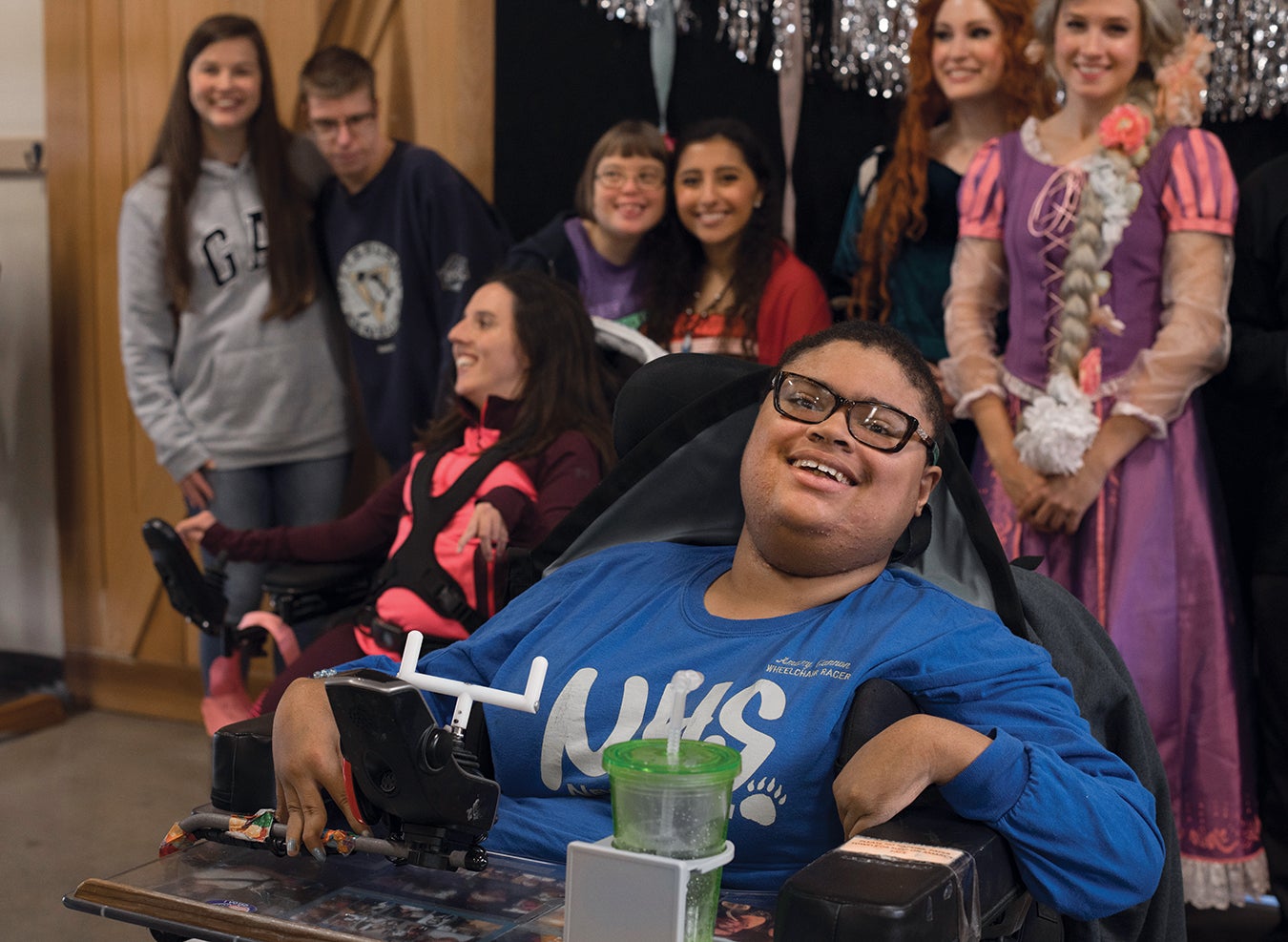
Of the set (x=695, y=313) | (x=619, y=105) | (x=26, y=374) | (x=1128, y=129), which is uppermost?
(x=619, y=105)

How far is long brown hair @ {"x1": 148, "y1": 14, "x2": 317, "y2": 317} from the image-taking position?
3574mm

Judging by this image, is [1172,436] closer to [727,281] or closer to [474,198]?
[727,281]

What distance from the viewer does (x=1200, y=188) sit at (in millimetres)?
2539

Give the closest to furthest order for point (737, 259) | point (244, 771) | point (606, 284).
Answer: point (244, 771) → point (737, 259) → point (606, 284)

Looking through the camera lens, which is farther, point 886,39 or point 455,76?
point 455,76

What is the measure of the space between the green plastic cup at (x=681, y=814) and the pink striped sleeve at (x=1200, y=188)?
70.4 inches

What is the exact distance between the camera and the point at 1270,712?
2.62 meters

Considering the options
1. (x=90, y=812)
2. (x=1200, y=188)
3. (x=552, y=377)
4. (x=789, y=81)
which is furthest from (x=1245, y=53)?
(x=90, y=812)

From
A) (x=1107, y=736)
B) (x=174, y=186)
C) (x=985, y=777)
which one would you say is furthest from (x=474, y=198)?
(x=985, y=777)

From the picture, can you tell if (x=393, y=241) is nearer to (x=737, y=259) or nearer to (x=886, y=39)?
(x=737, y=259)

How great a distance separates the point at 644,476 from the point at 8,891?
1.87 meters

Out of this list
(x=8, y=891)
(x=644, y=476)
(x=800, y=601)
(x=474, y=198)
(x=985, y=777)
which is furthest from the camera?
(x=474, y=198)

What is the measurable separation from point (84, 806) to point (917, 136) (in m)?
2.49

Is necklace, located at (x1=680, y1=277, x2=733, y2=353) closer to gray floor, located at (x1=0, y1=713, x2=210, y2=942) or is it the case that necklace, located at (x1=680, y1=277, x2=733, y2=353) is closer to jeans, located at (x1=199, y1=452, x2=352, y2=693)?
jeans, located at (x1=199, y1=452, x2=352, y2=693)
